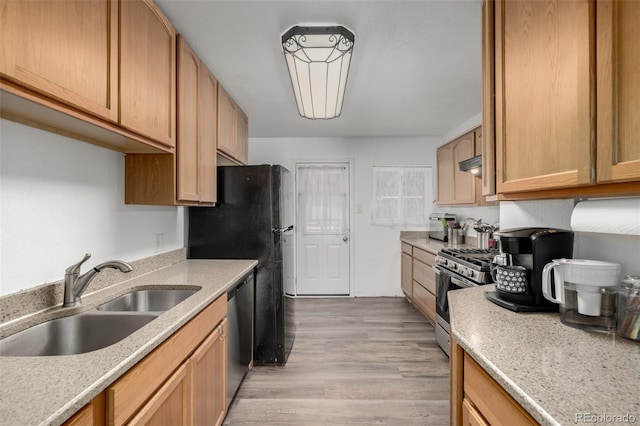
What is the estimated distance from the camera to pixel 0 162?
114cm

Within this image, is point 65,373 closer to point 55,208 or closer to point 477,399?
point 55,208

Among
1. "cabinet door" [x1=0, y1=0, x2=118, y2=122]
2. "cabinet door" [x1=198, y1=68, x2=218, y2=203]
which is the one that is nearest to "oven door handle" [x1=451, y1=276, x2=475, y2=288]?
"cabinet door" [x1=198, y1=68, x2=218, y2=203]

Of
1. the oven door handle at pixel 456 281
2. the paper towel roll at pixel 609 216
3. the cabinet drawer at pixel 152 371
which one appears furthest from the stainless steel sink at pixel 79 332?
the oven door handle at pixel 456 281

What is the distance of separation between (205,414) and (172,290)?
642 millimetres

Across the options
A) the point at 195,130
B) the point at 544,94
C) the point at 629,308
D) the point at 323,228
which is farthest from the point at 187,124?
the point at 323,228

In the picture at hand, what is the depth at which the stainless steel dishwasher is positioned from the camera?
1.99 metres

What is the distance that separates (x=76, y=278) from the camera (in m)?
1.36

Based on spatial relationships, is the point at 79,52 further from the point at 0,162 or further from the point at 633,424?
the point at 633,424

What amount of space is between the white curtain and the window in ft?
1.54

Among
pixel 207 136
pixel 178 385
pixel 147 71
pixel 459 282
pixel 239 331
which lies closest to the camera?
pixel 178 385

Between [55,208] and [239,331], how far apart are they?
1321mm

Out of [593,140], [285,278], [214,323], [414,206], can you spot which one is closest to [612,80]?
[593,140]

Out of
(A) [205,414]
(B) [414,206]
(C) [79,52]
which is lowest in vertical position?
(A) [205,414]
